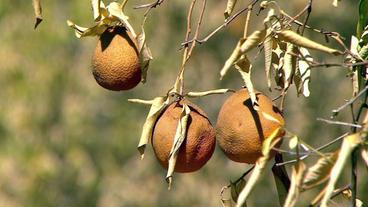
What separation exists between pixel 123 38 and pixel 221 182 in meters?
2.92

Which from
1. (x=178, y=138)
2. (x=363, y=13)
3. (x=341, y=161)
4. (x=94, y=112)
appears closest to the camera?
Result: (x=341, y=161)

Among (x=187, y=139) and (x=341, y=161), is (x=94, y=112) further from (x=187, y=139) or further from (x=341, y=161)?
(x=341, y=161)

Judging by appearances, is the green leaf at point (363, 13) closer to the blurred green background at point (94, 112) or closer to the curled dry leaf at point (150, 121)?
the curled dry leaf at point (150, 121)

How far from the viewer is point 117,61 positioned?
1.33m

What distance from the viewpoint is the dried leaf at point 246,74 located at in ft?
4.01

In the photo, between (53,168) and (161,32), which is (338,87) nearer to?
(161,32)

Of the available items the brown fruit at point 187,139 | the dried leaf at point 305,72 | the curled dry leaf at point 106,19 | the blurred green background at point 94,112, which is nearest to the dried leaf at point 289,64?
the dried leaf at point 305,72

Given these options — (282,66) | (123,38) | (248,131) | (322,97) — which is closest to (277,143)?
(248,131)

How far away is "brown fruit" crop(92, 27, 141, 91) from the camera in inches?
52.4

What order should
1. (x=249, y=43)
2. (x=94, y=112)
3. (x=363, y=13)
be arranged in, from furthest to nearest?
(x=94, y=112) < (x=363, y=13) < (x=249, y=43)

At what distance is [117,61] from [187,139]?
0.50 feet

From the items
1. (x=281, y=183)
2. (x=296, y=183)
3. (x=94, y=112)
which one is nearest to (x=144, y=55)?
(x=281, y=183)

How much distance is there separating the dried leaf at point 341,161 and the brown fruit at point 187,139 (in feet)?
0.90

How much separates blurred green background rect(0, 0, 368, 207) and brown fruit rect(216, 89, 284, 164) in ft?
9.19
